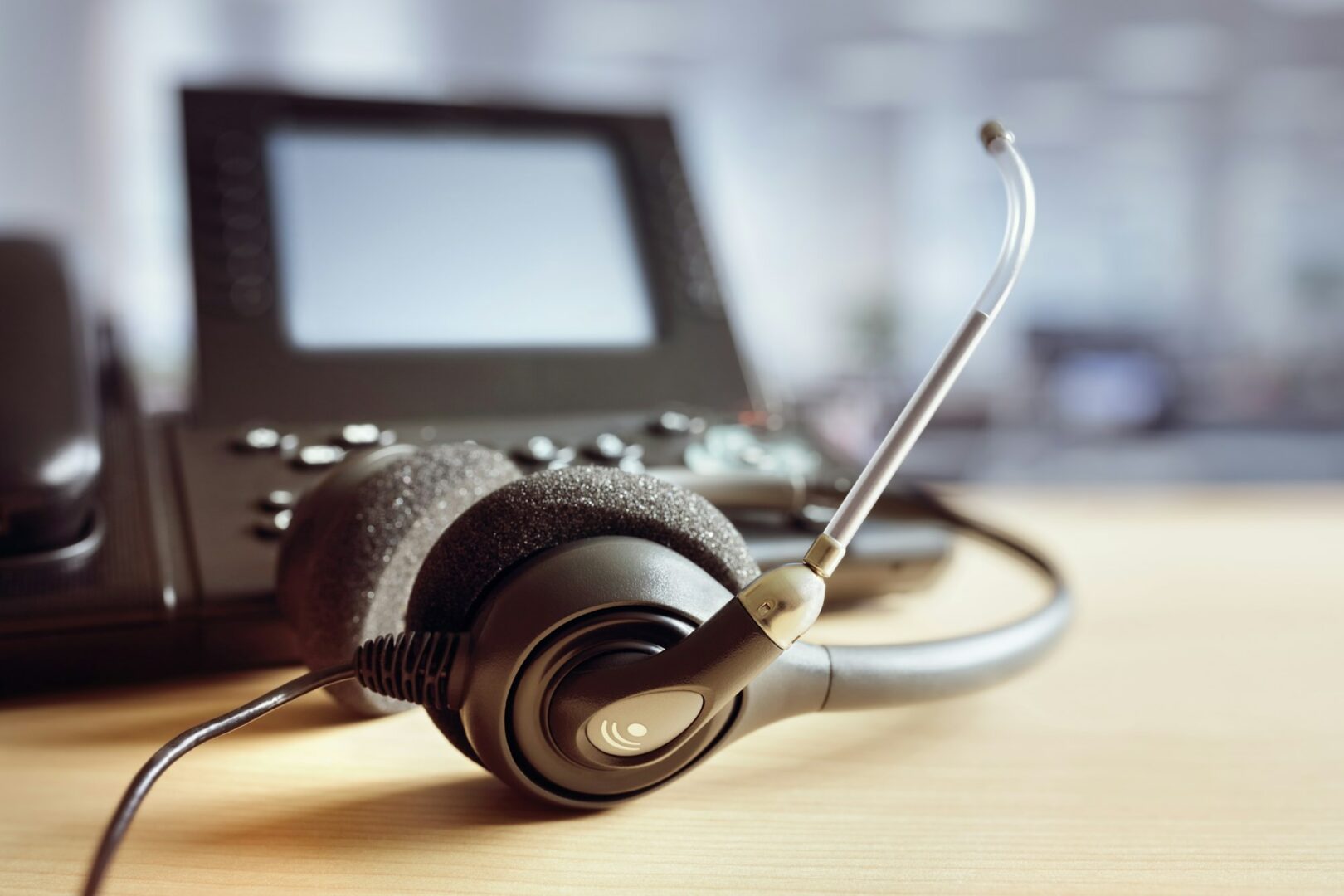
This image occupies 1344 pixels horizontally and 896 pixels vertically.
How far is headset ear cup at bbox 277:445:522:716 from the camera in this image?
25cm

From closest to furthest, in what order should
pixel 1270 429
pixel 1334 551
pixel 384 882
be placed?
pixel 384 882, pixel 1334 551, pixel 1270 429

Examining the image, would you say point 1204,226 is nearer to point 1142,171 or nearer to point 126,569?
point 1142,171

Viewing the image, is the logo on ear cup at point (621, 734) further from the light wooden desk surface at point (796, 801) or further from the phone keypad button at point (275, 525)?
the phone keypad button at point (275, 525)

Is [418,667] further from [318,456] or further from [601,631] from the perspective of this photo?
[318,456]

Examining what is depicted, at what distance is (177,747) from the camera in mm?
203

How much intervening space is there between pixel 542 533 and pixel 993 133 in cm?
13

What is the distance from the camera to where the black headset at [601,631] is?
0.20 meters

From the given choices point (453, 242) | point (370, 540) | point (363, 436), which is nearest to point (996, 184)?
point (453, 242)

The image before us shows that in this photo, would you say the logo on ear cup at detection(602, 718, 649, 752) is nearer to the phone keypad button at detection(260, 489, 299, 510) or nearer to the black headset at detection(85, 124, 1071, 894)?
the black headset at detection(85, 124, 1071, 894)

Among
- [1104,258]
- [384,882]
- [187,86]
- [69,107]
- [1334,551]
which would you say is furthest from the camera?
[1104,258]

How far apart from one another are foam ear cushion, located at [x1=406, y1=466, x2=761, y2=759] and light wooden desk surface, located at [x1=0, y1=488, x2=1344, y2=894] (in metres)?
0.03

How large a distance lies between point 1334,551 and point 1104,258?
455cm

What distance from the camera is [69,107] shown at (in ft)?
7.13

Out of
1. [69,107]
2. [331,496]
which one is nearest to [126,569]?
[331,496]
